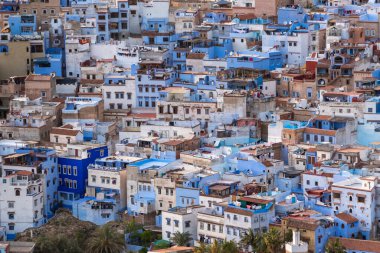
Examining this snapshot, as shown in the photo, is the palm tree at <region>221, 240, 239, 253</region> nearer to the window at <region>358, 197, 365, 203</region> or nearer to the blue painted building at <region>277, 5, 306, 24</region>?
the window at <region>358, 197, 365, 203</region>

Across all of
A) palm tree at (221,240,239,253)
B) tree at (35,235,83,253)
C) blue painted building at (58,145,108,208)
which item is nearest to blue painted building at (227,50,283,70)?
blue painted building at (58,145,108,208)

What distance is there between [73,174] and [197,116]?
5944mm

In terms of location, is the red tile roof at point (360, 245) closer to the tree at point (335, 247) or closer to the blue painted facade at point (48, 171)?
the tree at point (335, 247)

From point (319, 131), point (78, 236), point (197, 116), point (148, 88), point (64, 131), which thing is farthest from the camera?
point (148, 88)

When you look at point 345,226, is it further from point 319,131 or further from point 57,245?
point 57,245

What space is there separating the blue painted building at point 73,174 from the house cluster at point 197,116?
0.05 meters

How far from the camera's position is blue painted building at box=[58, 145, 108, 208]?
49.6m

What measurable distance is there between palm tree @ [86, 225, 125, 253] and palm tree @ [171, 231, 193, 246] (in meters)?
1.52

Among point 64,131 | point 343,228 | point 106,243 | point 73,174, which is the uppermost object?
point 64,131

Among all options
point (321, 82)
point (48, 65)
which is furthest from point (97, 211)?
point (48, 65)

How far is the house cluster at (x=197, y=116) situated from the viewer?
44.8 meters

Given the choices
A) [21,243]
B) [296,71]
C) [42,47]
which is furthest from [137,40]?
[21,243]

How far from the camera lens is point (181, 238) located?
144 ft

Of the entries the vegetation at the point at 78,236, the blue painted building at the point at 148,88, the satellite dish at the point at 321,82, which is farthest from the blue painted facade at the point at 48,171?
the satellite dish at the point at 321,82
